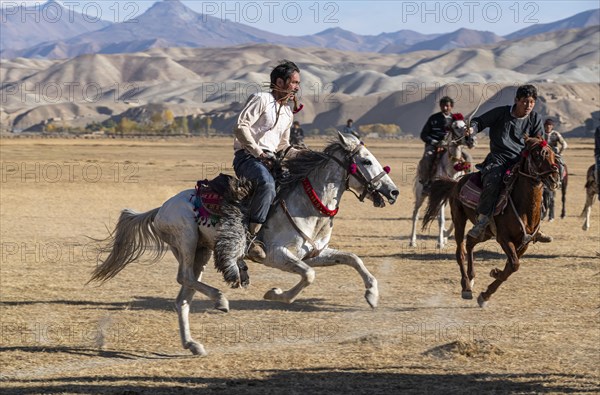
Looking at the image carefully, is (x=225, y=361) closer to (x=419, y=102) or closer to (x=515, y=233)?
(x=515, y=233)

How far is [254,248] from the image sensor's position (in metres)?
8.90

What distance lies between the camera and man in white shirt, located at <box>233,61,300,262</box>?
8.84 m

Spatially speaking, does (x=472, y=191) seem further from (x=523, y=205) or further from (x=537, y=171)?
(x=537, y=171)

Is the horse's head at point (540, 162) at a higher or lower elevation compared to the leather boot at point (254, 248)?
higher

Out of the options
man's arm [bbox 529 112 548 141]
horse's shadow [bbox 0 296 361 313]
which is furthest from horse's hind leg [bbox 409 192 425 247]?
man's arm [bbox 529 112 548 141]

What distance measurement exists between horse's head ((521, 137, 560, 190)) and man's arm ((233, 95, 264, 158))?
320 cm

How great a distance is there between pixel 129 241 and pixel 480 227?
14.0ft

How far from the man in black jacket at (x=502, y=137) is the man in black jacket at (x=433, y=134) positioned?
515 cm

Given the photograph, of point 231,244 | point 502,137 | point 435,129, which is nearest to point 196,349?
point 231,244

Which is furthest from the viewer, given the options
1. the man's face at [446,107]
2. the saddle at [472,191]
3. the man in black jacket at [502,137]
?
the man's face at [446,107]

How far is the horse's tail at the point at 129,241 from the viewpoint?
9.78 metres

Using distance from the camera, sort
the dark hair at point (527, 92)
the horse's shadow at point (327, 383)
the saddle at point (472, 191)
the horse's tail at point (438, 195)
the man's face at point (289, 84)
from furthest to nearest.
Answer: the horse's tail at point (438, 195), the saddle at point (472, 191), the dark hair at point (527, 92), the man's face at point (289, 84), the horse's shadow at point (327, 383)

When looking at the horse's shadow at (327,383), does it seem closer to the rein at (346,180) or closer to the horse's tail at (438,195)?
the rein at (346,180)
